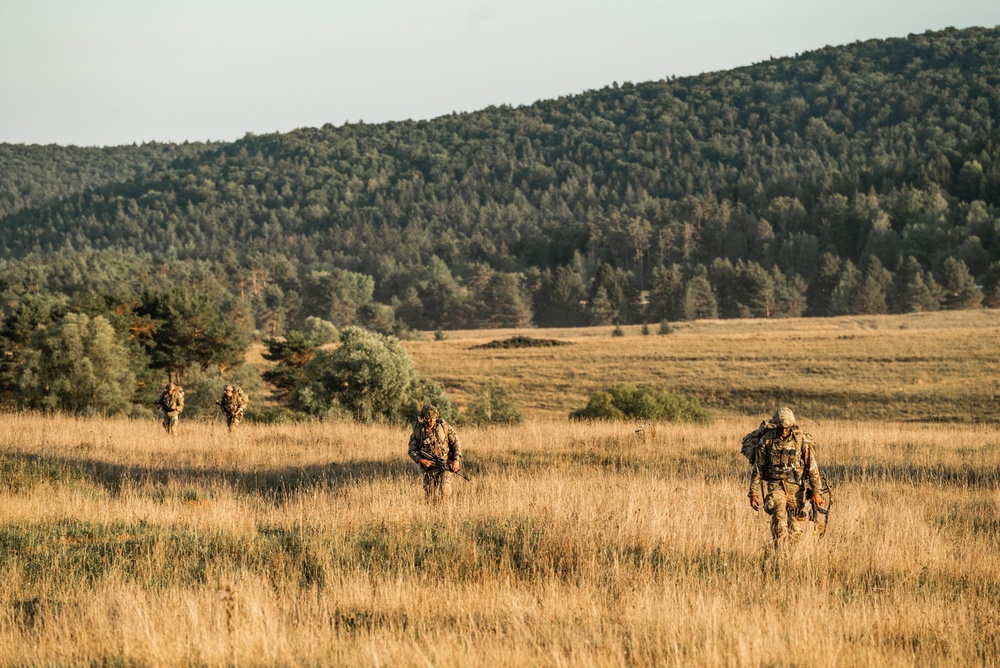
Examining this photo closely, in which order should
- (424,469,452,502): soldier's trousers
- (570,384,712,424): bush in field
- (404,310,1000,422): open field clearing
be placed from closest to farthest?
(424,469,452,502): soldier's trousers, (570,384,712,424): bush in field, (404,310,1000,422): open field clearing

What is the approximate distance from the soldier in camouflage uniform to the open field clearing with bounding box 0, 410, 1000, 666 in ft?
0.92

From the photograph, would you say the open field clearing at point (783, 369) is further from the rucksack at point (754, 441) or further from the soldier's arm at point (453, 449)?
the rucksack at point (754, 441)

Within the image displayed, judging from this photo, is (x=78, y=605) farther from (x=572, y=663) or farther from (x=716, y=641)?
(x=716, y=641)

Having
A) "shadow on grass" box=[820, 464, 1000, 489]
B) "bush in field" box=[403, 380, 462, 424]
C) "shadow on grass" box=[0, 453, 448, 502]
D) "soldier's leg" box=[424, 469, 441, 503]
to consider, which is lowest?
"bush in field" box=[403, 380, 462, 424]

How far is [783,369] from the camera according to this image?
57000 mm

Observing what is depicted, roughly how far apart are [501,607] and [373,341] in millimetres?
28867

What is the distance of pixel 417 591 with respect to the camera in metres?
7.80

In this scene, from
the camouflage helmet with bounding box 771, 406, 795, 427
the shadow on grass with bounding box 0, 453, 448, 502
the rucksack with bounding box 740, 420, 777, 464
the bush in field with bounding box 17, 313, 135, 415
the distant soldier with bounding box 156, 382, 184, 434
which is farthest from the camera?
the bush in field with bounding box 17, 313, 135, 415

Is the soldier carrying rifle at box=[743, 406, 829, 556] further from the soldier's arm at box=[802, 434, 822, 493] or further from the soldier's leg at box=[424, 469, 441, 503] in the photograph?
the soldier's leg at box=[424, 469, 441, 503]

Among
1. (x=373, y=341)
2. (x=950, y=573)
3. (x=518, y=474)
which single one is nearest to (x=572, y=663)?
(x=950, y=573)

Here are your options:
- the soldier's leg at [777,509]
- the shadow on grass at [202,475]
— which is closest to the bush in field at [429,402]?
the shadow on grass at [202,475]

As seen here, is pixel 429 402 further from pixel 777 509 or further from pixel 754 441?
pixel 777 509

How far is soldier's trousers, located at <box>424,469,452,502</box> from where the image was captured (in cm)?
1248

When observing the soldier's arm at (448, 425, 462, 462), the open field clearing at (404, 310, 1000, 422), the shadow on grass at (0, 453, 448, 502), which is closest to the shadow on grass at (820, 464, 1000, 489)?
the soldier's arm at (448, 425, 462, 462)
